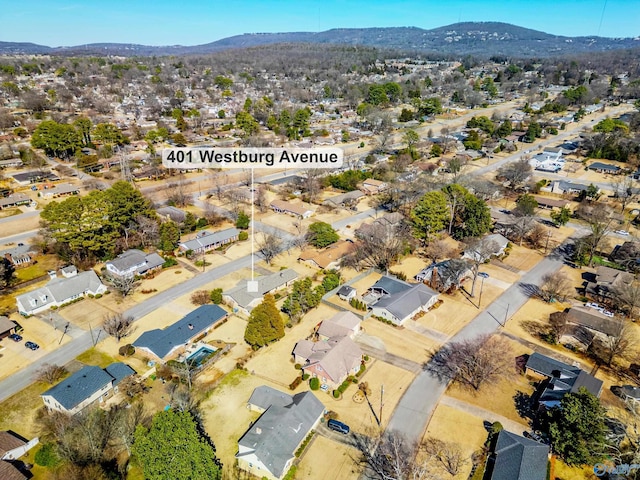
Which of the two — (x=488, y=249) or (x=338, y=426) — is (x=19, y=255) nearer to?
(x=338, y=426)

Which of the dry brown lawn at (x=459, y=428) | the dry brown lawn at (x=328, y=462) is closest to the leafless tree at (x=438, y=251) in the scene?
Answer: the dry brown lawn at (x=459, y=428)

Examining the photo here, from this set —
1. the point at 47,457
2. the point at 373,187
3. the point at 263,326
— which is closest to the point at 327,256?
the point at 263,326

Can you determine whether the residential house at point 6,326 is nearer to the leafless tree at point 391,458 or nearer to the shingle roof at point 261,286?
the shingle roof at point 261,286

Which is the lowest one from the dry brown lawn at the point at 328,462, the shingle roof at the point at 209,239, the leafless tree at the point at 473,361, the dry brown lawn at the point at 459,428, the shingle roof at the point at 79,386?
the dry brown lawn at the point at 459,428

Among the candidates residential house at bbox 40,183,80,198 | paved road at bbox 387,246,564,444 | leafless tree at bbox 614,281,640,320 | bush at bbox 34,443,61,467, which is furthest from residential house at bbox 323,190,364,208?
bush at bbox 34,443,61,467

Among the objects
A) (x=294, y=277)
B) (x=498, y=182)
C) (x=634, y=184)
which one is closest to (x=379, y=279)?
(x=294, y=277)

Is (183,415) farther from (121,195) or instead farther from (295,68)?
(295,68)

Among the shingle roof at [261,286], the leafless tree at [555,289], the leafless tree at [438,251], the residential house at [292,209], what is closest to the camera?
the shingle roof at [261,286]
